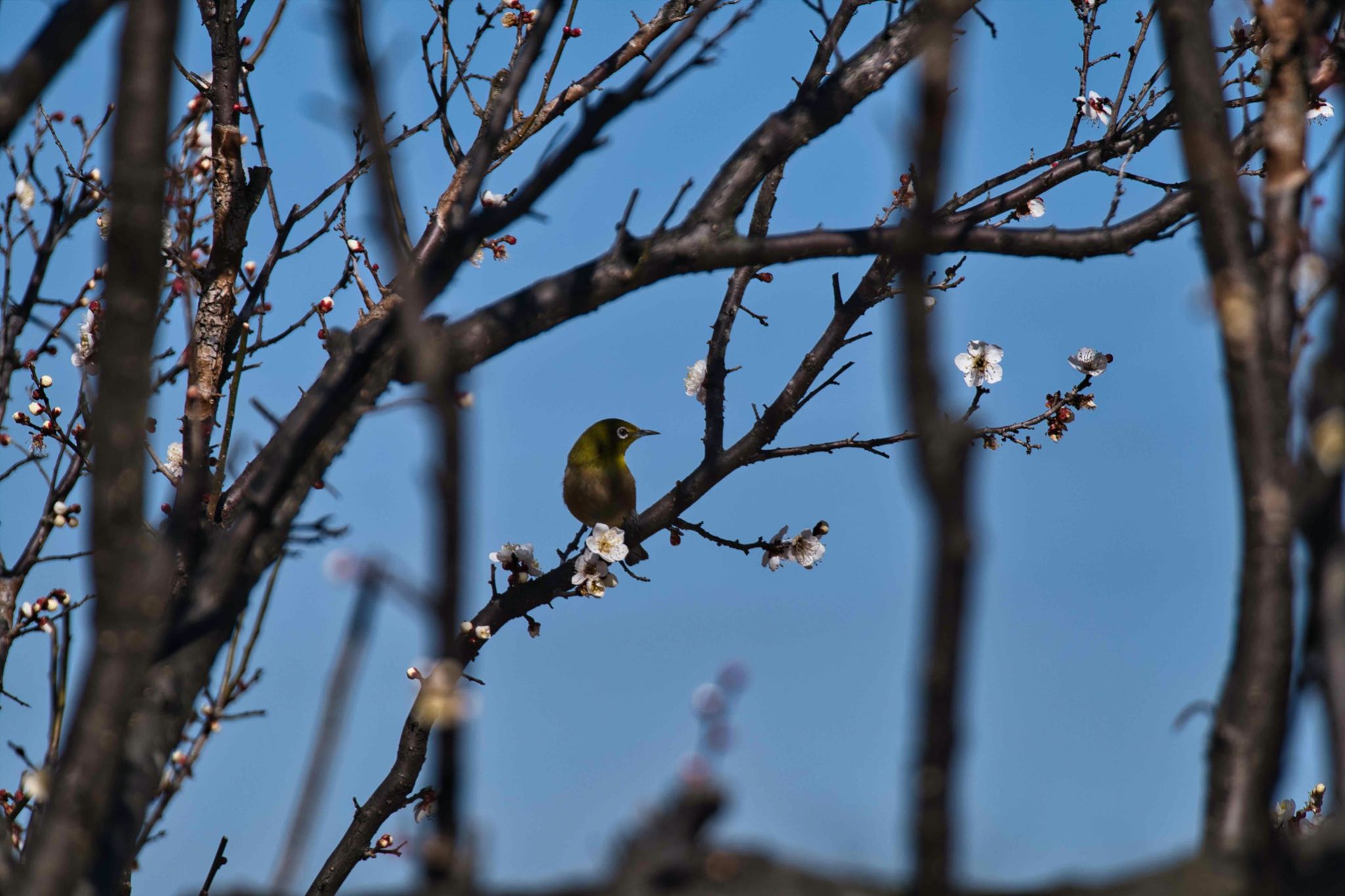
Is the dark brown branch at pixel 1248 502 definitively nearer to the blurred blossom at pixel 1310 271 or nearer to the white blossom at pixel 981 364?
the blurred blossom at pixel 1310 271

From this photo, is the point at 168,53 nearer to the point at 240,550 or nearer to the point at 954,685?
the point at 240,550

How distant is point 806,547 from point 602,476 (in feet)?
6.03

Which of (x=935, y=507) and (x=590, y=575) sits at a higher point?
(x=590, y=575)

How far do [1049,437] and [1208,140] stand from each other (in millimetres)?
3316

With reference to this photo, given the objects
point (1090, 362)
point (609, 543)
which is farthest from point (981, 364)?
point (609, 543)

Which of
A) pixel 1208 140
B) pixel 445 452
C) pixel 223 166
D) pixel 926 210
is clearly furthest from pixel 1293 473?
pixel 223 166

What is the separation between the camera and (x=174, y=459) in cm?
488

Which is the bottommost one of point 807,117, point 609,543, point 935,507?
point 935,507

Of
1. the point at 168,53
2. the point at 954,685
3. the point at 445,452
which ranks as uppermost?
the point at 168,53

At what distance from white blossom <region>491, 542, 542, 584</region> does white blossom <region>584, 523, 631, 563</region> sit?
0.32 meters

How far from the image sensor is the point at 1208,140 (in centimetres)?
182

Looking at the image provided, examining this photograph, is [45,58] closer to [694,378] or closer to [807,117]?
[807,117]

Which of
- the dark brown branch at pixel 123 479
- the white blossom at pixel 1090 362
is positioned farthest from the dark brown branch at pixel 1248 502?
the white blossom at pixel 1090 362

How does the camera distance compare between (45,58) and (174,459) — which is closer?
→ (45,58)
